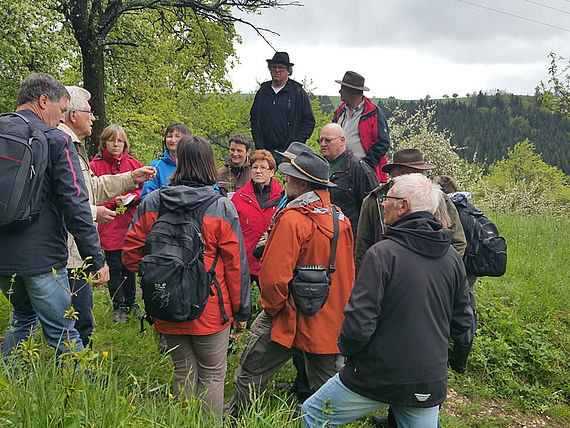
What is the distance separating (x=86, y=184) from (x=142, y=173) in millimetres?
535

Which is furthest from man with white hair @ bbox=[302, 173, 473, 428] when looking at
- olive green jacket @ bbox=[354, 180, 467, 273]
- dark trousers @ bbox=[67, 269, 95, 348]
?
dark trousers @ bbox=[67, 269, 95, 348]

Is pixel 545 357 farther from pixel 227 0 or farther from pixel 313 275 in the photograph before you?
pixel 227 0

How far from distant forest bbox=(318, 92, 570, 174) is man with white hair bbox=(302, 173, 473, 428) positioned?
7466cm

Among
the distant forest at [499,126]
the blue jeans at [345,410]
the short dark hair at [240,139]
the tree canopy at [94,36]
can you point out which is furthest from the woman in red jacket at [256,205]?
the distant forest at [499,126]

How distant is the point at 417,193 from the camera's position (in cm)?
244

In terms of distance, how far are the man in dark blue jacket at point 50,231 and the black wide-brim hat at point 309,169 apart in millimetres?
1423

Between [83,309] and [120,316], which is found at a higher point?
[83,309]

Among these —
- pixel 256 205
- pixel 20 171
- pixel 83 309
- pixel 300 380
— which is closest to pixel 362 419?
pixel 300 380

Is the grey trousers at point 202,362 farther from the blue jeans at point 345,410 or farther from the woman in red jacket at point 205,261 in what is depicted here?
the blue jeans at point 345,410

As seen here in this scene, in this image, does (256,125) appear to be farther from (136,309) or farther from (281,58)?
(136,309)

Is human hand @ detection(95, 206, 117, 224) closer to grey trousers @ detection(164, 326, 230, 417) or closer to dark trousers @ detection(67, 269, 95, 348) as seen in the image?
dark trousers @ detection(67, 269, 95, 348)

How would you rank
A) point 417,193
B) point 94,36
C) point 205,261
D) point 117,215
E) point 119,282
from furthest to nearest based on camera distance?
point 94,36 → point 119,282 → point 117,215 → point 205,261 → point 417,193

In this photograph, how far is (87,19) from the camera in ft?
30.3

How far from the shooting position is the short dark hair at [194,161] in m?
2.94
